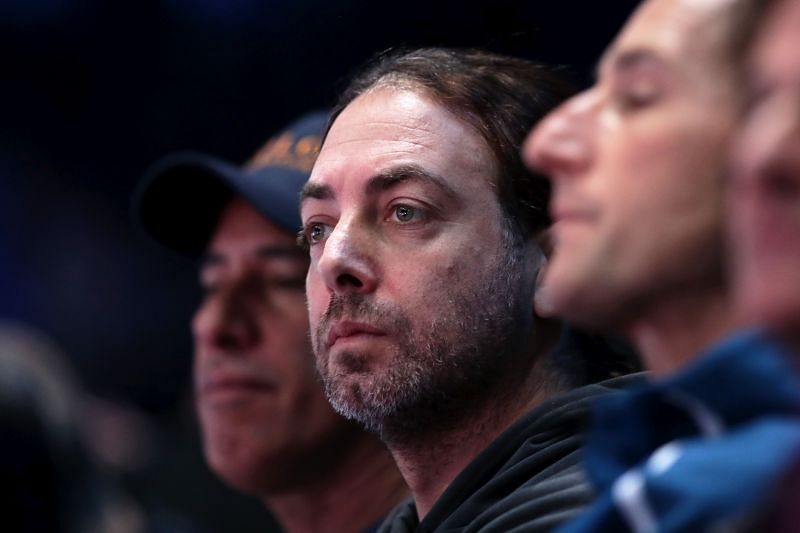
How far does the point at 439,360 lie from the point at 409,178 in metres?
0.28

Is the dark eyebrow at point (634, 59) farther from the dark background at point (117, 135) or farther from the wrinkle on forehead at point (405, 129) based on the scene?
the dark background at point (117, 135)

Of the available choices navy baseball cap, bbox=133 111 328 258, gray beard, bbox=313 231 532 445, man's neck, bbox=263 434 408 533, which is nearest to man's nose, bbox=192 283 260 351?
navy baseball cap, bbox=133 111 328 258

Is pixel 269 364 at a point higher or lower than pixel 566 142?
lower

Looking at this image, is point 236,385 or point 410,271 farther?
point 236,385

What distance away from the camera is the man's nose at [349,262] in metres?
1.95

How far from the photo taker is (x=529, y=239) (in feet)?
6.80

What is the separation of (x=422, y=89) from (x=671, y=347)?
3.30ft

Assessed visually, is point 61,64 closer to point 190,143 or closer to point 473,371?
point 190,143

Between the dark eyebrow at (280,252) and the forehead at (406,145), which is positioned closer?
the forehead at (406,145)

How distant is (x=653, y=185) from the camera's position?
1180mm

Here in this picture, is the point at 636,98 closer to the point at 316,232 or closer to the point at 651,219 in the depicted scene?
the point at 651,219

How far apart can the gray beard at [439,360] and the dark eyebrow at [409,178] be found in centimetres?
12

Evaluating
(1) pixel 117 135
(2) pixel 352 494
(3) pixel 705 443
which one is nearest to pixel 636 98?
(3) pixel 705 443

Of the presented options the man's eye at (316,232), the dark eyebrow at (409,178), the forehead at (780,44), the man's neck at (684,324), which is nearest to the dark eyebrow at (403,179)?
the dark eyebrow at (409,178)
